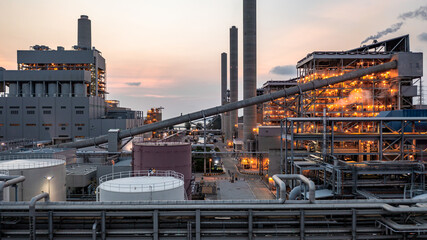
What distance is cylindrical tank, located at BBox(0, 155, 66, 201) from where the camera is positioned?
17203 millimetres

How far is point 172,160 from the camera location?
875 inches

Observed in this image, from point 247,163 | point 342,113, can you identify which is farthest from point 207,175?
point 342,113

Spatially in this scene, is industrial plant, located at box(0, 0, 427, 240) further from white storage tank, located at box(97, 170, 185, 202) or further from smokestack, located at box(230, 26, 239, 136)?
smokestack, located at box(230, 26, 239, 136)

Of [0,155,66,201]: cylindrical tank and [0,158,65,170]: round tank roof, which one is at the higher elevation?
[0,158,65,170]: round tank roof

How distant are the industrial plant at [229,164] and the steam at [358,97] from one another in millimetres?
159

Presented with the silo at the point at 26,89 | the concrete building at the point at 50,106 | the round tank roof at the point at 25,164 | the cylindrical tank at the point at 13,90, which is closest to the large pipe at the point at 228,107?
the round tank roof at the point at 25,164

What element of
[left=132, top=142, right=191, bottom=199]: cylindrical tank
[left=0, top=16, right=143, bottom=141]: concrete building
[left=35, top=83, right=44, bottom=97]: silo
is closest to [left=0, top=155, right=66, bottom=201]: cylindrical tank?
[left=132, top=142, right=191, bottom=199]: cylindrical tank

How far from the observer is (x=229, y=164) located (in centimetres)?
5653

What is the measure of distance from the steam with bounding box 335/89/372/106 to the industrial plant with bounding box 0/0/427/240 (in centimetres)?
16

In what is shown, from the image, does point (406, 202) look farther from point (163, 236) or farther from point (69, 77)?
point (69, 77)

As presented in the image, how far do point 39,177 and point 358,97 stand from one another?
44.0 m

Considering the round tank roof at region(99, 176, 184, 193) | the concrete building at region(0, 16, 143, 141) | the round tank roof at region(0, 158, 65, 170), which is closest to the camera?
the round tank roof at region(99, 176, 184, 193)

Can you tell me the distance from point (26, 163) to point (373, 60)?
157 ft

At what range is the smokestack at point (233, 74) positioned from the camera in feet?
282
